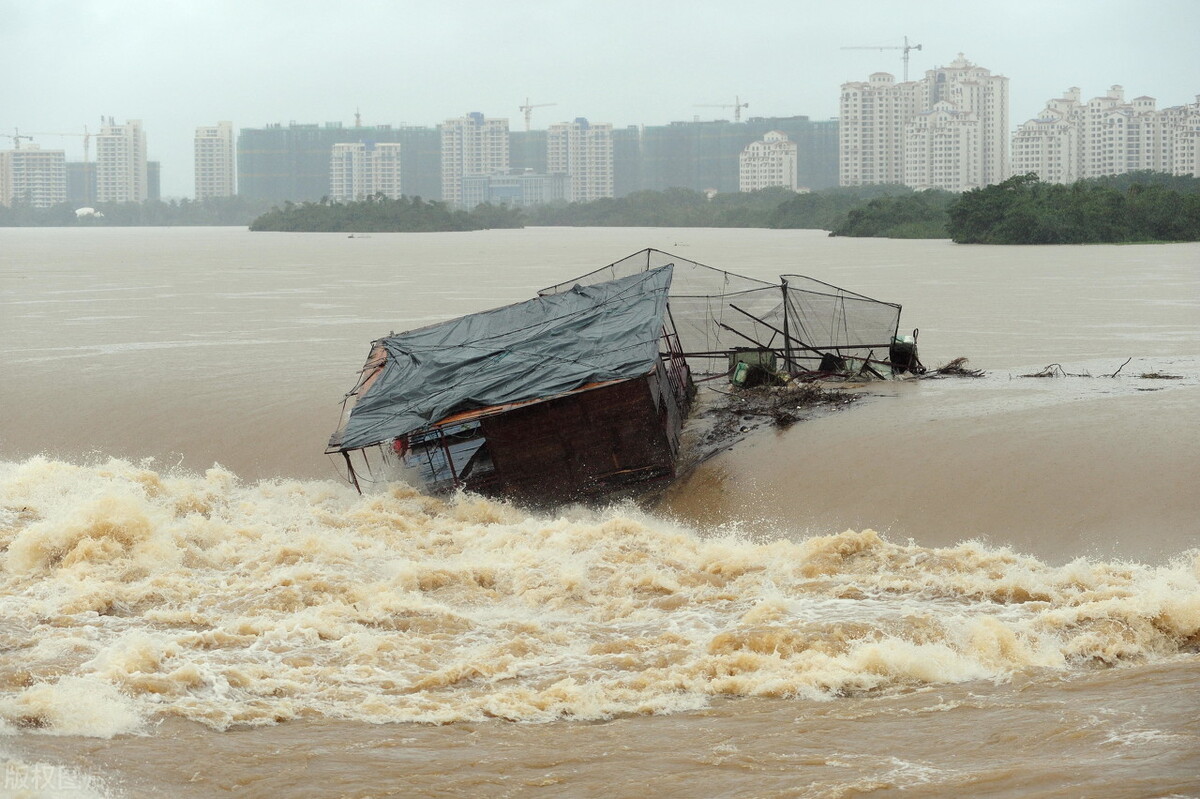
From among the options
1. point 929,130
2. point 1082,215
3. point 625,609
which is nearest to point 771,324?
point 625,609

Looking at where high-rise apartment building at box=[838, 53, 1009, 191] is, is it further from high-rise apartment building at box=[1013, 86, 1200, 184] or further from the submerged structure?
the submerged structure

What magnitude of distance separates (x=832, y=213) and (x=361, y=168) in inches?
4252

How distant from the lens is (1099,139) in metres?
136

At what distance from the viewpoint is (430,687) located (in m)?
7.76

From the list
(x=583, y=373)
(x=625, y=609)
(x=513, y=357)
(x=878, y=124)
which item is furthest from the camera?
(x=878, y=124)

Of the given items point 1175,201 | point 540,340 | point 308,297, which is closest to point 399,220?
point 1175,201

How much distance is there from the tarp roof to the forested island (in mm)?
51096

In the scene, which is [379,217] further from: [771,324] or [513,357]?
[513,357]

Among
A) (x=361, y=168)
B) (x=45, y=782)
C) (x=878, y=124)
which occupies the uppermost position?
(x=878, y=124)

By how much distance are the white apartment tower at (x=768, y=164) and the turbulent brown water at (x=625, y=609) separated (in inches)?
6524

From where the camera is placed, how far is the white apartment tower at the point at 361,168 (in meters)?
193

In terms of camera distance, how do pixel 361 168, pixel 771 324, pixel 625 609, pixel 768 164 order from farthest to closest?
pixel 361 168
pixel 768 164
pixel 771 324
pixel 625 609

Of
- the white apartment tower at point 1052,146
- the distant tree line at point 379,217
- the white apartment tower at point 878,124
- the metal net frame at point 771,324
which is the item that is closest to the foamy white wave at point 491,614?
the metal net frame at point 771,324

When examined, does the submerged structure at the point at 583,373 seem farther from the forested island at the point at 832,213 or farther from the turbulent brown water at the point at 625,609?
the forested island at the point at 832,213
